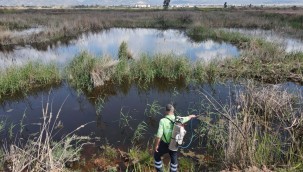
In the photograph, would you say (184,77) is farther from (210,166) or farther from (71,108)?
(210,166)

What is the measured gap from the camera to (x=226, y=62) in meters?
14.2

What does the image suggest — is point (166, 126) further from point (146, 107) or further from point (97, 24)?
point (97, 24)

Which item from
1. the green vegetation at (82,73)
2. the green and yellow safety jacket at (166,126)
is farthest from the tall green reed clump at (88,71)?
the green and yellow safety jacket at (166,126)

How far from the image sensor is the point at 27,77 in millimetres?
12023

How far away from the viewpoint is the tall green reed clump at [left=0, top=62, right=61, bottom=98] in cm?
1112

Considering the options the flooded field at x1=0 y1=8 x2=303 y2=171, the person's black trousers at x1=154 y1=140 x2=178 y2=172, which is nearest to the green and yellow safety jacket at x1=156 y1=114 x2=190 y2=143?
the person's black trousers at x1=154 y1=140 x2=178 y2=172

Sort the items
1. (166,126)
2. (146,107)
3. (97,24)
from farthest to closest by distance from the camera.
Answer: (97,24) → (146,107) → (166,126)

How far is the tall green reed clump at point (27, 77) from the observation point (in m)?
11.1

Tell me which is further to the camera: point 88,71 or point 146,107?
point 88,71

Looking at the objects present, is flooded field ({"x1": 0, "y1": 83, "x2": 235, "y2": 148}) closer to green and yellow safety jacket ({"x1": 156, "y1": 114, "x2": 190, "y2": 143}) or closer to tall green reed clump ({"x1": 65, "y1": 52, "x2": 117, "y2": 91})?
tall green reed clump ({"x1": 65, "y1": 52, "x2": 117, "y2": 91})

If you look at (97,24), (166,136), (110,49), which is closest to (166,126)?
(166,136)

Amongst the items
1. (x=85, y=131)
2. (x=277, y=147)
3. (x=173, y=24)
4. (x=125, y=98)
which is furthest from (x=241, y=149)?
(x=173, y=24)

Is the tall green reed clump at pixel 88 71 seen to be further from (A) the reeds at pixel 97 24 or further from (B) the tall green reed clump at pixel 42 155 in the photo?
(A) the reeds at pixel 97 24

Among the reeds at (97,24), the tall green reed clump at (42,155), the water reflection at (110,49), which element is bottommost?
the tall green reed clump at (42,155)
